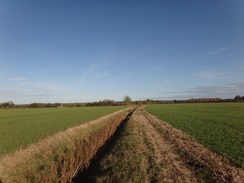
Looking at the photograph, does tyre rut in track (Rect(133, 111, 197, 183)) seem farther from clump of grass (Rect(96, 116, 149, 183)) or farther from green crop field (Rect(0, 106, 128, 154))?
green crop field (Rect(0, 106, 128, 154))

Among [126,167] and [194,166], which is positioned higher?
[194,166]

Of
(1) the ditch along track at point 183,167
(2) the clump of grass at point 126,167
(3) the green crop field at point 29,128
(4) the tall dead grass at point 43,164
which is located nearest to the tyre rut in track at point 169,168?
(1) the ditch along track at point 183,167

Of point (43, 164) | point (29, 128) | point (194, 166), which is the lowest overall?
point (43, 164)

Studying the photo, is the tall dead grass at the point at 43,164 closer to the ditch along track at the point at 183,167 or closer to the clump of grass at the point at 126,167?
the ditch along track at the point at 183,167

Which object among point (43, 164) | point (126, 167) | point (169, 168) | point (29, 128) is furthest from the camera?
point (29, 128)

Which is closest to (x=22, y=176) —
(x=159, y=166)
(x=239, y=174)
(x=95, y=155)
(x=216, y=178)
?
(x=95, y=155)

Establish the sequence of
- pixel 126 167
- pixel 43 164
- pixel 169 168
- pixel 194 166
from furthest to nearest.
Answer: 1. pixel 43 164
2. pixel 126 167
3. pixel 194 166
4. pixel 169 168

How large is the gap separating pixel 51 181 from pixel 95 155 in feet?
13.7

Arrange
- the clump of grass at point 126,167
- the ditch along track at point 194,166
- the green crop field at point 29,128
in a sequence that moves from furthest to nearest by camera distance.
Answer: the green crop field at point 29,128 → the clump of grass at point 126,167 → the ditch along track at point 194,166

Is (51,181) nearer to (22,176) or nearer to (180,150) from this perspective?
(22,176)

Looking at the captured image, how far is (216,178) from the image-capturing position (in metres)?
6.24

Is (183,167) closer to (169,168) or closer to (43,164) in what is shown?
(169,168)

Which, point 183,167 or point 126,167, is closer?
point 183,167

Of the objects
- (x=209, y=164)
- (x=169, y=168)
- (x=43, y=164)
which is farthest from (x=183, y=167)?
(x=43, y=164)
